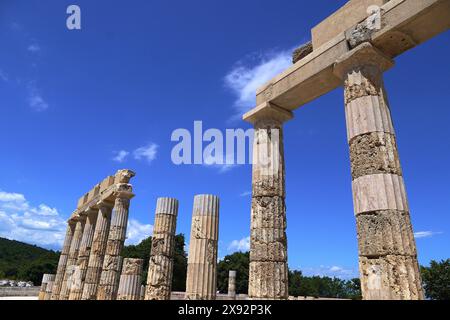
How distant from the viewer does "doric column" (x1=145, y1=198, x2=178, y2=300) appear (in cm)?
1468

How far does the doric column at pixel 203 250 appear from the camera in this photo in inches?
484

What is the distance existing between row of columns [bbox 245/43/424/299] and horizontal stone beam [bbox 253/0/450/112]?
0.39 meters

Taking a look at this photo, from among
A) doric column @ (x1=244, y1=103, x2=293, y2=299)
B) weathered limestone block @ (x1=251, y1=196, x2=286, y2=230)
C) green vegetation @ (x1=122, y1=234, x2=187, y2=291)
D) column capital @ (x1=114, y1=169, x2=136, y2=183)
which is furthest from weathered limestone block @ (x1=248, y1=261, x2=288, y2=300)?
green vegetation @ (x1=122, y1=234, x2=187, y2=291)

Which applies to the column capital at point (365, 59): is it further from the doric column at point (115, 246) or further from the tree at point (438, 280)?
the tree at point (438, 280)

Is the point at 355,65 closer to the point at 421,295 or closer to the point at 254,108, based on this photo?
the point at 254,108

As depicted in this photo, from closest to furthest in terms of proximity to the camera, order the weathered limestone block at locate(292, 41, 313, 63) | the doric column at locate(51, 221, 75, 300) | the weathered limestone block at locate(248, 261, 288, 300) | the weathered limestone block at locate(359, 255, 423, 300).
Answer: the weathered limestone block at locate(359, 255, 423, 300)
the weathered limestone block at locate(248, 261, 288, 300)
the weathered limestone block at locate(292, 41, 313, 63)
the doric column at locate(51, 221, 75, 300)

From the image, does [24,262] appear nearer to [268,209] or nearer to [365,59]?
[268,209]

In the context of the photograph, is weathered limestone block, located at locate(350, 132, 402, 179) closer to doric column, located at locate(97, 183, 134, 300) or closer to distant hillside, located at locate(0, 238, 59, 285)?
doric column, located at locate(97, 183, 134, 300)

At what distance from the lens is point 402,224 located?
659cm

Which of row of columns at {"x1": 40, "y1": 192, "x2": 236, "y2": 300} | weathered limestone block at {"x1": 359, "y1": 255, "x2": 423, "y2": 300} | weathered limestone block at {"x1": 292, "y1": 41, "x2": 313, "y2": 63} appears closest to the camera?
weathered limestone block at {"x1": 359, "y1": 255, "x2": 423, "y2": 300}

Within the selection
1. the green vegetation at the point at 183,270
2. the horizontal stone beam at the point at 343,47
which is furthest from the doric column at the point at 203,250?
the green vegetation at the point at 183,270

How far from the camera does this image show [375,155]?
24.1 feet

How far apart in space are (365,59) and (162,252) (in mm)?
11984

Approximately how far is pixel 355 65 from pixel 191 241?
9.01 metres
